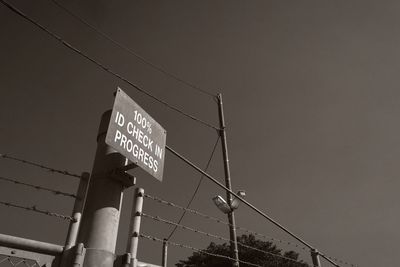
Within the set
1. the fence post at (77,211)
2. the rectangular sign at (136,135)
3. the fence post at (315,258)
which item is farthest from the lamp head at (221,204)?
the fence post at (77,211)

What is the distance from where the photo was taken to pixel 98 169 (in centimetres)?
359

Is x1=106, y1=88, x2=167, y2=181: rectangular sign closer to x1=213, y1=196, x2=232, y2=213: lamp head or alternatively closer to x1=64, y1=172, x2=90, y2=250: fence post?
x1=64, y1=172, x2=90, y2=250: fence post

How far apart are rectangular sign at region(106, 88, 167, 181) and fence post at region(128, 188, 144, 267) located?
31 centimetres

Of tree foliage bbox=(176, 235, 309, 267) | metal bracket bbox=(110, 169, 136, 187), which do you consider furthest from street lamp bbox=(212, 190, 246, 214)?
tree foliage bbox=(176, 235, 309, 267)

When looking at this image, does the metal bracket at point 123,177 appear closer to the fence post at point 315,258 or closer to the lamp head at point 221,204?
the fence post at point 315,258

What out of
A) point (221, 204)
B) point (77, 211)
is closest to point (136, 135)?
point (77, 211)

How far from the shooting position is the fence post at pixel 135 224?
3.39 meters

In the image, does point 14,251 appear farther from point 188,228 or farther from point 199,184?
point 199,184

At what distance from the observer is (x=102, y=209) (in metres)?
3.33

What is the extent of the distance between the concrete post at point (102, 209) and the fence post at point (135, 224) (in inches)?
7.6

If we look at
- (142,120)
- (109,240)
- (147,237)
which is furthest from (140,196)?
(142,120)

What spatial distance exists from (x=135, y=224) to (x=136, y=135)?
100 cm

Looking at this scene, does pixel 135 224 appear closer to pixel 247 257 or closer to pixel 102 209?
pixel 102 209

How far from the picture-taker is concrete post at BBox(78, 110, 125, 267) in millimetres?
3113
